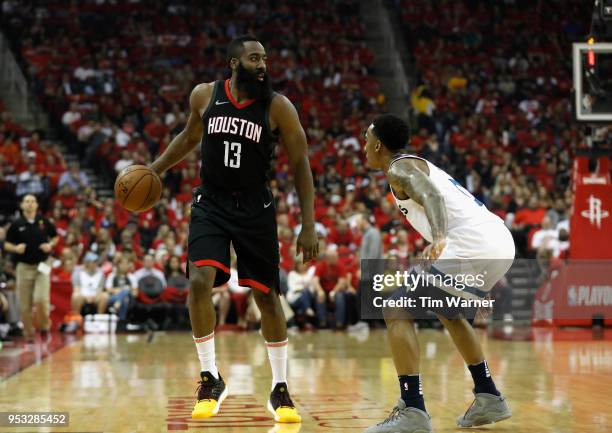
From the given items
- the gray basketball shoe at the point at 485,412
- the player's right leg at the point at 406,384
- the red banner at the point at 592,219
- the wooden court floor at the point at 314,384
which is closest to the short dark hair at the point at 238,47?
the player's right leg at the point at 406,384

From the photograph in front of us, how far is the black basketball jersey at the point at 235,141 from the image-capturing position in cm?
520

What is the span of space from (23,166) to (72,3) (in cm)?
Answer: 791

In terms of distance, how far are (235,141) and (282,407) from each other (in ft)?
4.88

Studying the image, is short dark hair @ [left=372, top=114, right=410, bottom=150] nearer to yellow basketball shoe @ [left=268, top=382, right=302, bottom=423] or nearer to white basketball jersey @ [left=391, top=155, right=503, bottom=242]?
white basketball jersey @ [left=391, top=155, right=503, bottom=242]

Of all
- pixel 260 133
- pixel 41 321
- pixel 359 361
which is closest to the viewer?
pixel 260 133

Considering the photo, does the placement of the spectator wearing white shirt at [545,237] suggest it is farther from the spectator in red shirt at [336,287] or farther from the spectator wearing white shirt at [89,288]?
the spectator wearing white shirt at [89,288]

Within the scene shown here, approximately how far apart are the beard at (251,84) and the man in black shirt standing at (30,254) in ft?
23.9

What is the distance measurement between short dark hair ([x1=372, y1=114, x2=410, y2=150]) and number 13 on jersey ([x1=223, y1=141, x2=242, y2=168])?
30.7 inches

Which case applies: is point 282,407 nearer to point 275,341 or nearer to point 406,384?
point 275,341

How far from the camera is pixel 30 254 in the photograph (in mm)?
11930

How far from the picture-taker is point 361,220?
45.0 feet

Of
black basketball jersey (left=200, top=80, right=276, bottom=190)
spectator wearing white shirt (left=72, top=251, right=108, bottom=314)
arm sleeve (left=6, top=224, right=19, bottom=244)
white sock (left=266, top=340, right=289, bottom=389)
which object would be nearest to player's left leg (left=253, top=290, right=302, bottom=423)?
white sock (left=266, top=340, right=289, bottom=389)

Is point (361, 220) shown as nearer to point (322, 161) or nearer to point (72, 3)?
point (322, 161)

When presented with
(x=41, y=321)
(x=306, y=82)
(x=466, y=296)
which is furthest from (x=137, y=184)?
(x=306, y=82)
